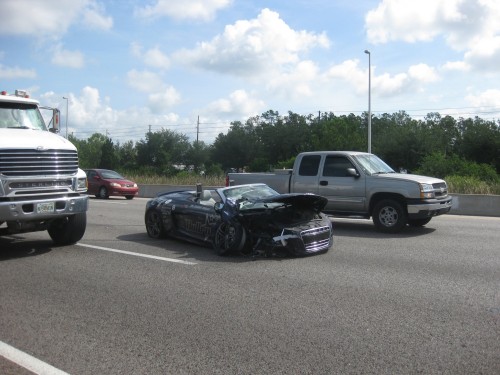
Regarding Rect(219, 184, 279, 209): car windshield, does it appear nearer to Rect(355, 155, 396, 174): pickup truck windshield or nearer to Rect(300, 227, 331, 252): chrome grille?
Rect(300, 227, 331, 252): chrome grille

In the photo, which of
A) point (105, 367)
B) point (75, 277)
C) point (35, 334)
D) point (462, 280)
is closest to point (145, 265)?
point (75, 277)

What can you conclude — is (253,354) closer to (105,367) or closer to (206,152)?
(105,367)

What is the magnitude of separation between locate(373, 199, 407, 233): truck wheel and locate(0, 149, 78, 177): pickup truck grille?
6.67 metres

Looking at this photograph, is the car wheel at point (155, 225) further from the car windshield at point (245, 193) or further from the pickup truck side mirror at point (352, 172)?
the pickup truck side mirror at point (352, 172)

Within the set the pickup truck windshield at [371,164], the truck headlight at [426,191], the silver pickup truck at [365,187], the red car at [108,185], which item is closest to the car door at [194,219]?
the silver pickup truck at [365,187]

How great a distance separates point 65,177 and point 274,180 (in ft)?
19.5

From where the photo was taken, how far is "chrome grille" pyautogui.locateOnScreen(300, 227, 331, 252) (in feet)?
27.9

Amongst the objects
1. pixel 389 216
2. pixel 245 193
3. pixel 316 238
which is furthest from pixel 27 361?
pixel 389 216

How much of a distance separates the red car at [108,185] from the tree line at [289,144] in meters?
38.7

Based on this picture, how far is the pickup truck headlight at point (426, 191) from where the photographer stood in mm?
11212

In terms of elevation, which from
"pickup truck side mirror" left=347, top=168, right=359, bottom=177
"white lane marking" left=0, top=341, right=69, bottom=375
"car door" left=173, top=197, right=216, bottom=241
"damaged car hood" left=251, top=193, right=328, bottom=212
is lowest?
"white lane marking" left=0, top=341, right=69, bottom=375

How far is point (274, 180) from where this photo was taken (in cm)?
1323

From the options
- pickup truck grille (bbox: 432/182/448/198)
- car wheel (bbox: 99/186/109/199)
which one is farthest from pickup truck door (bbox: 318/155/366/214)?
car wheel (bbox: 99/186/109/199)

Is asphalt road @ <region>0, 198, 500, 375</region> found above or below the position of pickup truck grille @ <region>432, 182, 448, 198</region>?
below
